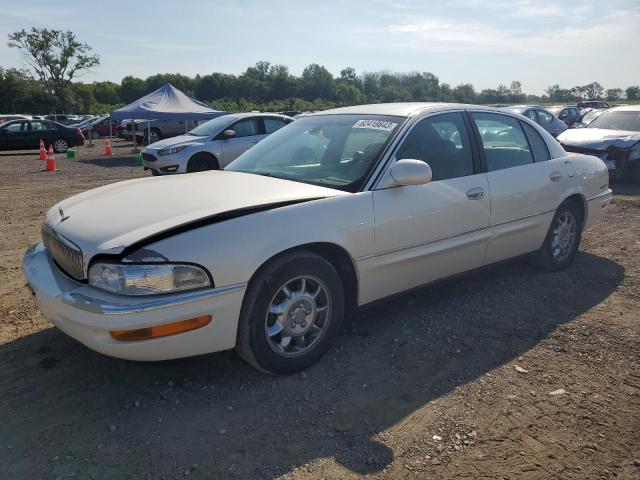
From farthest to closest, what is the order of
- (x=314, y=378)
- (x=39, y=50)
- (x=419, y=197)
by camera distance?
(x=39, y=50) → (x=419, y=197) → (x=314, y=378)

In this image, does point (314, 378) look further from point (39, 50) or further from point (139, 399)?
point (39, 50)

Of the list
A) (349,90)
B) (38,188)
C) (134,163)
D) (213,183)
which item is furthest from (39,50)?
(213,183)

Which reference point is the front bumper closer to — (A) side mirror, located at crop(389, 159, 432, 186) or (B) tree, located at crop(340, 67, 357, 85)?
(A) side mirror, located at crop(389, 159, 432, 186)

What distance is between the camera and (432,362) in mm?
3375

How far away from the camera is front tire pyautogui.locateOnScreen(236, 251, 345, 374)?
291 cm

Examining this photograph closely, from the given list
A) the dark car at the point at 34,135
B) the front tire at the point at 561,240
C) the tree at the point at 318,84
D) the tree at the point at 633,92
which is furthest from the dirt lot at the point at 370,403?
the tree at the point at 633,92

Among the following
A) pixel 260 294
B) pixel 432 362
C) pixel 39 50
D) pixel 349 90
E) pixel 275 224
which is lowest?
pixel 432 362

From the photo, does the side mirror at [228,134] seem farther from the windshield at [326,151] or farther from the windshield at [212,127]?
the windshield at [326,151]

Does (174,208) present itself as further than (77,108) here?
No

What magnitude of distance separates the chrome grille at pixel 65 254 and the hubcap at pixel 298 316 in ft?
3.47

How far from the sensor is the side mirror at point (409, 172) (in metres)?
3.36

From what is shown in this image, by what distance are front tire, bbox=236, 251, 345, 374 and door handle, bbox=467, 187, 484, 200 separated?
1.33m

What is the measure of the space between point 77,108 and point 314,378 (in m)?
73.5

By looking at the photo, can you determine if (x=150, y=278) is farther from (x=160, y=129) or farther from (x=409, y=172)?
(x=160, y=129)
